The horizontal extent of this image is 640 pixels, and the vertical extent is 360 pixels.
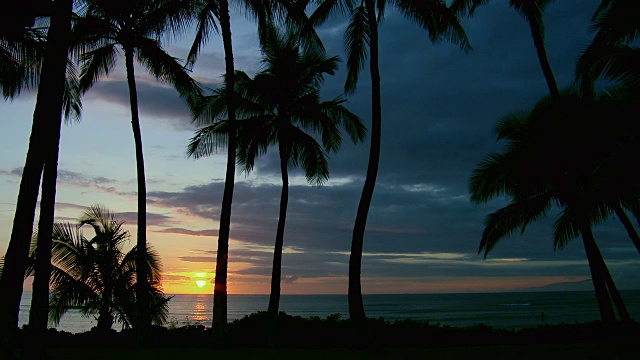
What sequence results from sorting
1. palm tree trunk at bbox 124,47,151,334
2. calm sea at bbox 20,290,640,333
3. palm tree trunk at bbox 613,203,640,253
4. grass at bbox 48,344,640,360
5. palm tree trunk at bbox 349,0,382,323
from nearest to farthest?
grass at bbox 48,344,640,360 < palm tree trunk at bbox 349,0,382,323 < palm tree trunk at bbox 124,47,151,334 < palm tree trunk at bbox 613,203,640,253 < calm sea at bbox 20,290,640,333

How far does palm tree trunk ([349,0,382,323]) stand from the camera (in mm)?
13055

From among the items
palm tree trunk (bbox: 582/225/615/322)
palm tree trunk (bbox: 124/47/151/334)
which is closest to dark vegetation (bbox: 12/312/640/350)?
palm tree trunk (bbox: 582/225/615/322)

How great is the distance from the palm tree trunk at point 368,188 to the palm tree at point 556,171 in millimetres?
4686

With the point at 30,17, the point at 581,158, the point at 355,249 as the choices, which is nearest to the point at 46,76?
the point at 30,17

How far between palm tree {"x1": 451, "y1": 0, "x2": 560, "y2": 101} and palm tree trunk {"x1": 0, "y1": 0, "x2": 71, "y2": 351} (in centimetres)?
1304

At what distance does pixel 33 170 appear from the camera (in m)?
9.10

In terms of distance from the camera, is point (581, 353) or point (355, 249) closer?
point (581, 353)

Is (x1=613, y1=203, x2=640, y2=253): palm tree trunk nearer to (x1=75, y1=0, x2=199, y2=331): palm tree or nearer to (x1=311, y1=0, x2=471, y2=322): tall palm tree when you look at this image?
(x1=311, y1=0, x2=471, y2=322): tall palm tree

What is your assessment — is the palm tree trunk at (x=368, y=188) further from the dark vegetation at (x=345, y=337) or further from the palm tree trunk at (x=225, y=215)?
the palm tree trunk at (x=225, y=215)

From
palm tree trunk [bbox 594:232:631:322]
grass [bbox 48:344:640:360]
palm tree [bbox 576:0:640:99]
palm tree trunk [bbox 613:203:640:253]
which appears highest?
palm tree [bbox 576:0:640:99]

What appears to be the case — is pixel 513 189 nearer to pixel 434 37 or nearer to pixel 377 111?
pixel 434 37

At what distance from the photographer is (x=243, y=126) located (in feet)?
62.4

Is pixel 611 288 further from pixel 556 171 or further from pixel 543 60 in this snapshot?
pixel 543 60

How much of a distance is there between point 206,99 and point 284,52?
325 centimetres
